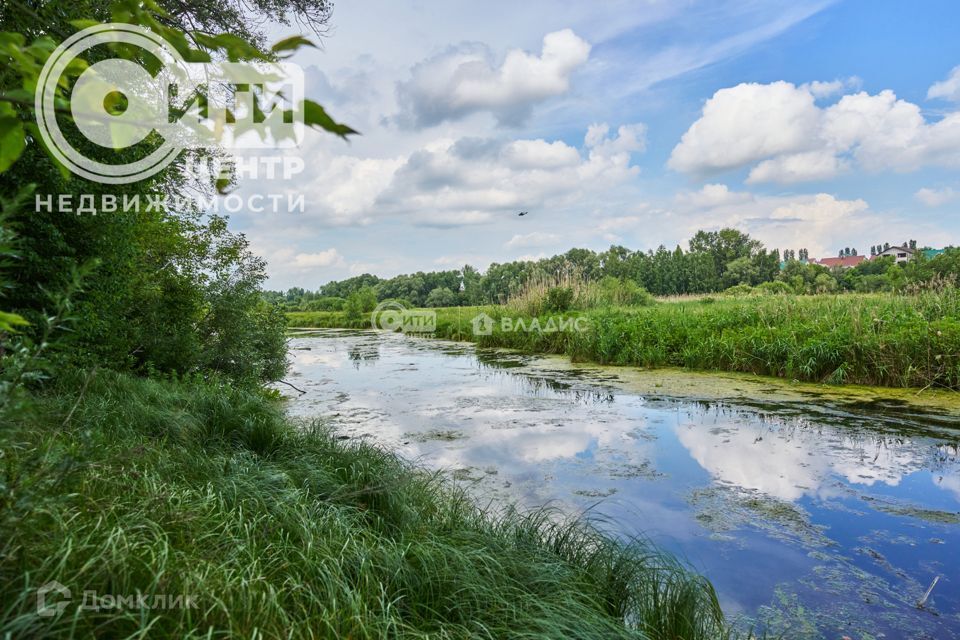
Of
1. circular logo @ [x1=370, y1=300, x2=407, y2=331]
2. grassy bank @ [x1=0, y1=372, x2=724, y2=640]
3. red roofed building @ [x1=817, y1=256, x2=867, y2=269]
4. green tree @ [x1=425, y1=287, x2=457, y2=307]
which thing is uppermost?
red roofed building @ [x1=817, y1=256, x2=867, y2=269]

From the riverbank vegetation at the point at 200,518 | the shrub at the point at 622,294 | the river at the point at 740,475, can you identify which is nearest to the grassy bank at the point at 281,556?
the riverbank vegetation at the point at 200,518

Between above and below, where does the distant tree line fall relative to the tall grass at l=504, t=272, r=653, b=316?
above

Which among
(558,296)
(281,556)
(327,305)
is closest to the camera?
(281,556)

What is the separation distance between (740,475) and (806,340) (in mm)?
4589

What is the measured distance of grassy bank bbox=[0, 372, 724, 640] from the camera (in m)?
1.25

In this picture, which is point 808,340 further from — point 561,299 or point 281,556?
point 281,556

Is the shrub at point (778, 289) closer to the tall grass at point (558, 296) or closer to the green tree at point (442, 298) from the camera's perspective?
the tall grass at point (558, 296)

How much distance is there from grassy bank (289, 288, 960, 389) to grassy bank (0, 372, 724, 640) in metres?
5.97

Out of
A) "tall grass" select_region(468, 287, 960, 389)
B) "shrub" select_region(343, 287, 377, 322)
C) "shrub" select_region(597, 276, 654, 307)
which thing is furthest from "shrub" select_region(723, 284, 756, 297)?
"shrub" select_region(343, 287, 377, 322)

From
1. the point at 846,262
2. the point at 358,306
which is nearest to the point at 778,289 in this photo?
the point at 358,306

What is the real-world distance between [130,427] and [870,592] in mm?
4209

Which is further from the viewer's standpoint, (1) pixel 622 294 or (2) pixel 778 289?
(2) pixel 778 289

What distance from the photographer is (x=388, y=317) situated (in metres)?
26.7

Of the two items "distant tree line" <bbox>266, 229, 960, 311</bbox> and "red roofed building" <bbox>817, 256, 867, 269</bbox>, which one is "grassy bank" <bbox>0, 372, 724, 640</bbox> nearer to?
"distant tree line" <bbox>266, 229, 960, 311</bbox>
